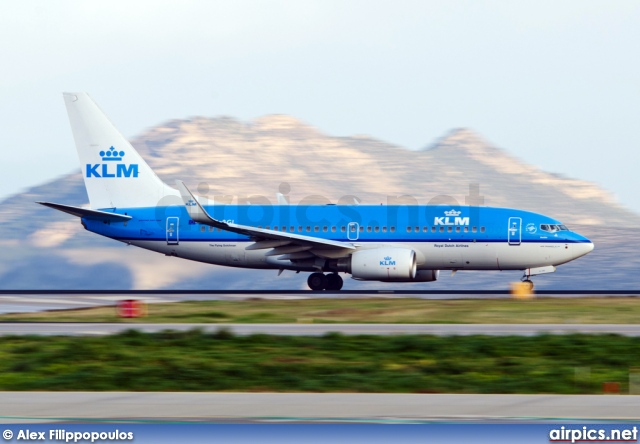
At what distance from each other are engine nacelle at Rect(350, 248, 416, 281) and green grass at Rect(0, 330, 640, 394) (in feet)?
51.3

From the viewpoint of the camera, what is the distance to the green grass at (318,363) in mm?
15891

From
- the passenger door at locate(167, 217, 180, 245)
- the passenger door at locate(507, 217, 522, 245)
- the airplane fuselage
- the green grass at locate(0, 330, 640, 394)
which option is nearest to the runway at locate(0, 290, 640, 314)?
the airplane fuselage

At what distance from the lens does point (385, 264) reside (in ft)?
123

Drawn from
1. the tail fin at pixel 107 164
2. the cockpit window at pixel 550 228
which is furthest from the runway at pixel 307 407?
the tail fin at pixel 107 164

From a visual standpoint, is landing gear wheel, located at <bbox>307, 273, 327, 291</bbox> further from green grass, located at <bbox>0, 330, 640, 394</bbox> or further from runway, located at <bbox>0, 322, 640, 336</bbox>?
green grass, located at <bbox>0, 330, 640, 394</bbox>

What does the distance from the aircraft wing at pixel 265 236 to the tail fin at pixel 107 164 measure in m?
3.55

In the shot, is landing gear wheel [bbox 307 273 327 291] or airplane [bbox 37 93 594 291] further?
landing gear wheel [bbox 307 273 327 291]

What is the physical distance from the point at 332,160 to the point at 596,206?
37.6m

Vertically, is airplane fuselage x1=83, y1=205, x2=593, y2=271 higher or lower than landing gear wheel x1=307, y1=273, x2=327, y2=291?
higher

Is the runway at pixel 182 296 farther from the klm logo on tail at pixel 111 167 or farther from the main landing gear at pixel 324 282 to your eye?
the klm logo on tail at pixel 111 167

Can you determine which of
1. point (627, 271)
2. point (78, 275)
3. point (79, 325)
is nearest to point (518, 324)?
point (79, 325)

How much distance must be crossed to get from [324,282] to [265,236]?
384cm

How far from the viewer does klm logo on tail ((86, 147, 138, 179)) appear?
4247 cm

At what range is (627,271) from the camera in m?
99.6
